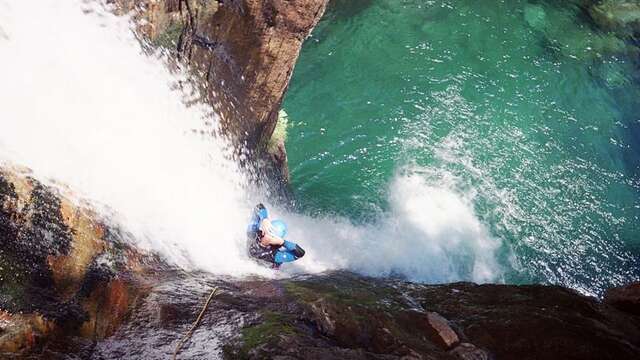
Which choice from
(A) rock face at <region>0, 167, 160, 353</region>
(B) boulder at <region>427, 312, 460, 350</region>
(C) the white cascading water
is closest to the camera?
(A) rock face at <region>0, 167, 160, 353</region>

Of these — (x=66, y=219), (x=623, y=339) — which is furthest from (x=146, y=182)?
(x=623, y=339)

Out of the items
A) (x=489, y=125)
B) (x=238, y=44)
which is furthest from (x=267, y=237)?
(x=489, y=125)

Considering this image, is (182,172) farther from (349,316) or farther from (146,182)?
(349,316)

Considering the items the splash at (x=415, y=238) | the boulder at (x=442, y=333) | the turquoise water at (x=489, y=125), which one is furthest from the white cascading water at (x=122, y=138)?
the turquoise water at (x=489, y=125)

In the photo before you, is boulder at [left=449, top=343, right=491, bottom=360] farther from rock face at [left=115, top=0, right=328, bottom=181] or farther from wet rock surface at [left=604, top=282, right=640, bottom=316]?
rock face at [left=115, top=0, right=328, bottom=181]

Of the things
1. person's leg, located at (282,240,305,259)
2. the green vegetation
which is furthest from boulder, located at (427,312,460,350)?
person's leg, located at (282,240,305,259)

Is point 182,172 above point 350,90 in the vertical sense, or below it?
below

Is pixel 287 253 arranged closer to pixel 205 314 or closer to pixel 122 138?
pixel 205 314
